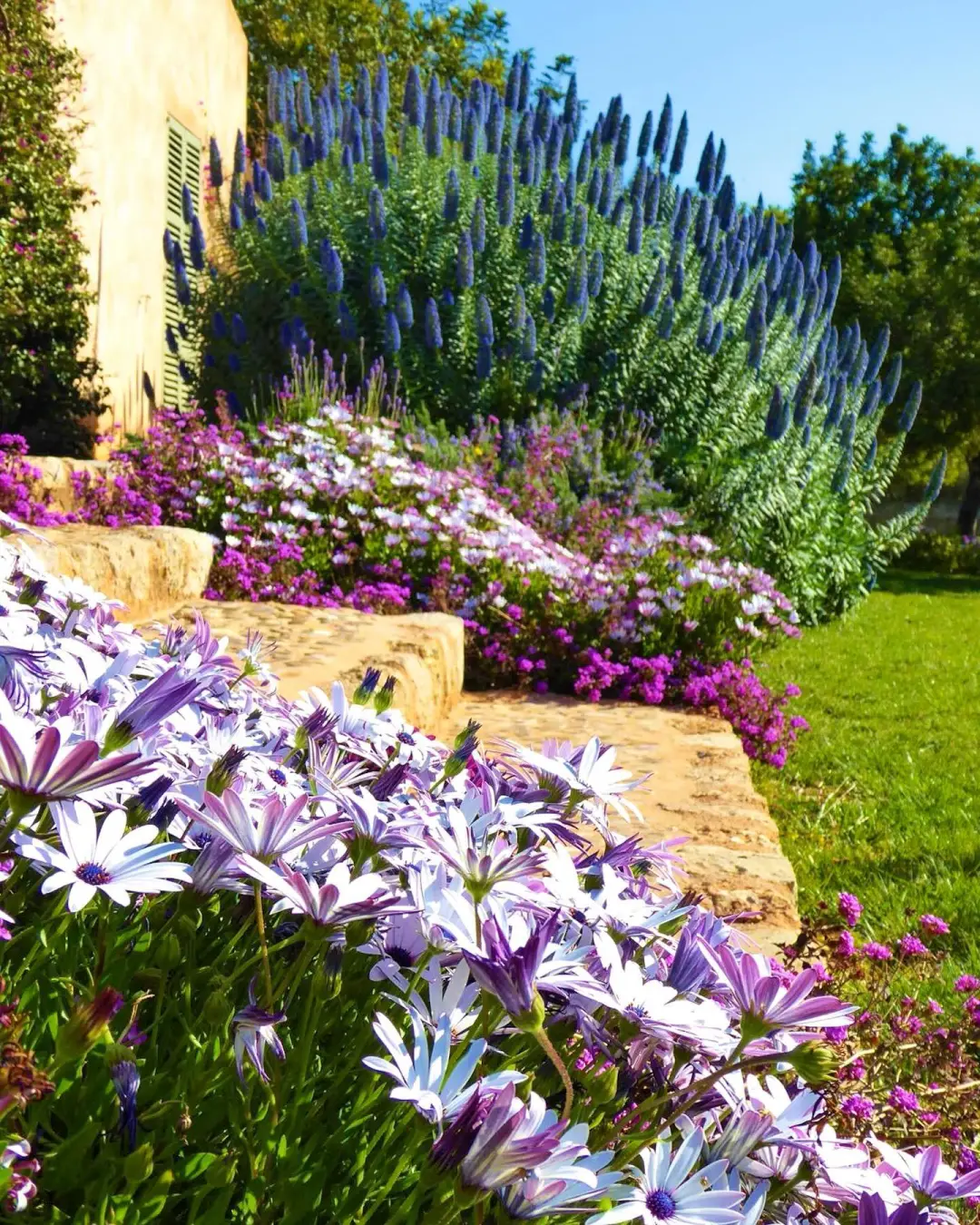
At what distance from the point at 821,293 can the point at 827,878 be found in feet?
24.5

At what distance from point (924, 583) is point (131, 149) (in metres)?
13.3

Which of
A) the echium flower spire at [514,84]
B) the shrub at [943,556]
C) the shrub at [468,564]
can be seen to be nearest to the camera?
the shrub at [468,564]

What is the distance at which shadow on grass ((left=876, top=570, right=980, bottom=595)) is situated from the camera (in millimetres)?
15102

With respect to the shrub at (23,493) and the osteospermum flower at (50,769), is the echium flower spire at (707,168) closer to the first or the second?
the shrub at (23,493)

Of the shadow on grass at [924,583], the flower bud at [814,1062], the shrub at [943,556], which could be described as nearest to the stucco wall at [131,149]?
the flower bud at [814,1062]

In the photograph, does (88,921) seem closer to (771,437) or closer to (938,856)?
(938,856)

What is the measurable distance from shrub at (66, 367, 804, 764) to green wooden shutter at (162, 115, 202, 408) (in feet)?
14.0

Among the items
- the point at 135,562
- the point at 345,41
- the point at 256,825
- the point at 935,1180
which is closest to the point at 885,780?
the point at 135,562

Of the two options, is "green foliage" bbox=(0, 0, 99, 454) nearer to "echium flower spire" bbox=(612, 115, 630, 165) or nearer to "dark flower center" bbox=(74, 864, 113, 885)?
"echium flower spire" bbox=(612, 115, 630, 165)

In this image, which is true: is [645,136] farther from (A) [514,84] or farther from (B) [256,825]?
(B) [256,825]

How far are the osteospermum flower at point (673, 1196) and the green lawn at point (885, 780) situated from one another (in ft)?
6.60

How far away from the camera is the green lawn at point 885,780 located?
10.8 ft

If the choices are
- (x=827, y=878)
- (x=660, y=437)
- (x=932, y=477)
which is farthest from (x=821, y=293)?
(x=827, y=878)

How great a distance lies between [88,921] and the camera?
111 centimetres
